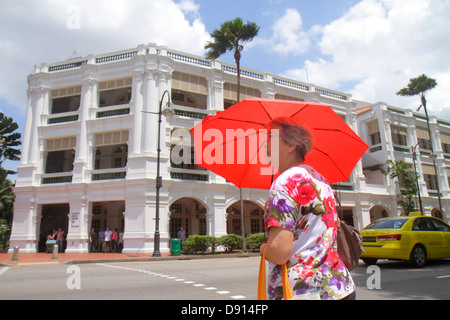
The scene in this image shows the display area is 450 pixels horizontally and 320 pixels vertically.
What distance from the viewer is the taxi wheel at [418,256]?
30.3 ft

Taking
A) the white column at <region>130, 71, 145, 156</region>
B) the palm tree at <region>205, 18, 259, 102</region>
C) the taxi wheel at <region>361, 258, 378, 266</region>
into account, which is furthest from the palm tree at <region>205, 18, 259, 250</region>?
the taxi wheel at <region>361, 258, 378, 266</region>

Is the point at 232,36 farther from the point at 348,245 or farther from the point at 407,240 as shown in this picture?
the point at 348,245

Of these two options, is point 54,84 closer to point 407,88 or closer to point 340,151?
point 340,151

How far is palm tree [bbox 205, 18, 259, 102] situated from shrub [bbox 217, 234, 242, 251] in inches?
352

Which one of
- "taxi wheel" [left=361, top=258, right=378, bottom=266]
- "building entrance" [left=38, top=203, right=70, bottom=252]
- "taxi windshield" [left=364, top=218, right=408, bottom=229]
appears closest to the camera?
"taxi windshield" [left=364, top=218, right=408, bottom=229]

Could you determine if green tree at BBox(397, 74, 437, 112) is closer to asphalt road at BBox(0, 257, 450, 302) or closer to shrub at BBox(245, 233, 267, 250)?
shrub at BBox(245, 233, 267, 250)

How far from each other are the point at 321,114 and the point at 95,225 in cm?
2425

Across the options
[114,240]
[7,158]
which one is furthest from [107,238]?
[7,158]

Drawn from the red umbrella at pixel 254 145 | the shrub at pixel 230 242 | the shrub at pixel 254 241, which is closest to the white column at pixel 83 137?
the shrub at pixel 230 242

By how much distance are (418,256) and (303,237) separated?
941 centimetres

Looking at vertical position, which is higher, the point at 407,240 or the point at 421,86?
the point at 421,86

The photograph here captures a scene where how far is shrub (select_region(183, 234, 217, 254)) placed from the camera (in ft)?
61.8

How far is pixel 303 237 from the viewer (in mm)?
1810

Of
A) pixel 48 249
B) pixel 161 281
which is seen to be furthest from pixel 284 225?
pixel 48 249
